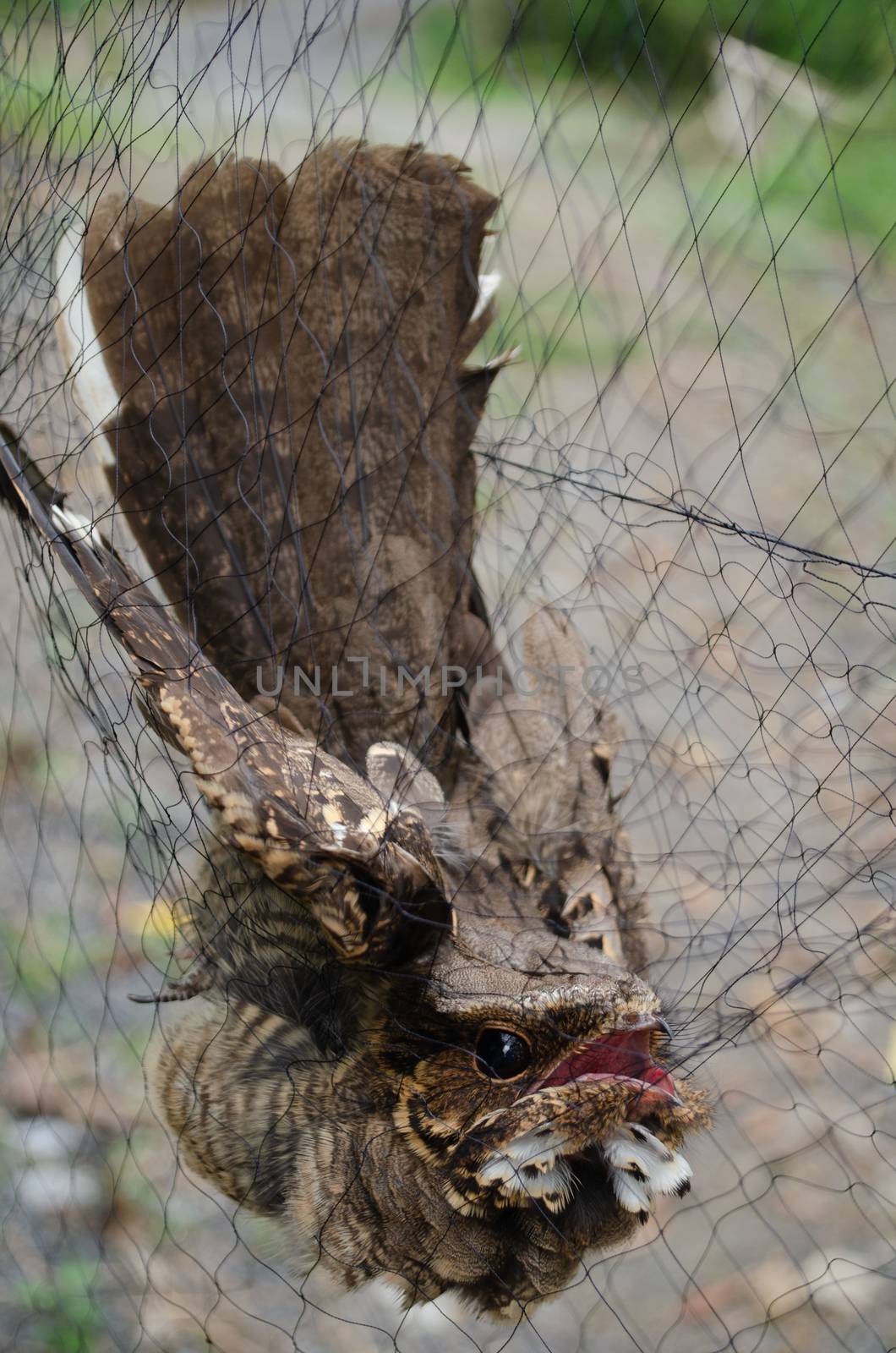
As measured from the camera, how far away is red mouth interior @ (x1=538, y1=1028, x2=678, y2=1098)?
1.27 metres

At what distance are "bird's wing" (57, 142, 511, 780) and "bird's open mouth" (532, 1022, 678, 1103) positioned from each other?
0.49m

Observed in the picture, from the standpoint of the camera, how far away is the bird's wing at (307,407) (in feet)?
5.02

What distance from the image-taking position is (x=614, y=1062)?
129 centimetres

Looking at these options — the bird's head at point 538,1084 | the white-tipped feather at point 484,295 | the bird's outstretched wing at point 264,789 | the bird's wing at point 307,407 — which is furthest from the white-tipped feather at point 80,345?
the bird's head at point 538,1084

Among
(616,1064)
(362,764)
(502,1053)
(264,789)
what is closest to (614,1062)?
(616,1064)

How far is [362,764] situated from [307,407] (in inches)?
19.7

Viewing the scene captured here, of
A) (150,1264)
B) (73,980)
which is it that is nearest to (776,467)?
(73,980)

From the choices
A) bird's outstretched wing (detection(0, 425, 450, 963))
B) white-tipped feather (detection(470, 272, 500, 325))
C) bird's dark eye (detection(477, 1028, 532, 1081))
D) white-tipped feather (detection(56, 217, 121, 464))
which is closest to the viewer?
bird's outstretched wing (detection(0, 425, 450, 963))

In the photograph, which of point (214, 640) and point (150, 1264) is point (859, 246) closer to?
point (214, 640)

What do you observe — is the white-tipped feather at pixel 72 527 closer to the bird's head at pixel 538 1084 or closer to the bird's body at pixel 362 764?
the bird's body at pixel 362 764

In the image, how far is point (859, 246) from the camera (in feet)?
13.8

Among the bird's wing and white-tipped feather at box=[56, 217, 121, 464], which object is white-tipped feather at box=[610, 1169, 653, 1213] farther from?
white-tipped feather at box=[56, 217, 121, 464]

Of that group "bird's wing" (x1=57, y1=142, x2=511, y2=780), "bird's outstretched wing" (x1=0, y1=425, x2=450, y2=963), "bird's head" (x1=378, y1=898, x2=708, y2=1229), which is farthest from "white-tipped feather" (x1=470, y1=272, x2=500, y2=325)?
"bird's head" (x1=378, y1=898, x2=708, y2=1229)

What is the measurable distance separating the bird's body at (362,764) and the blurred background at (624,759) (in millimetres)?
92
